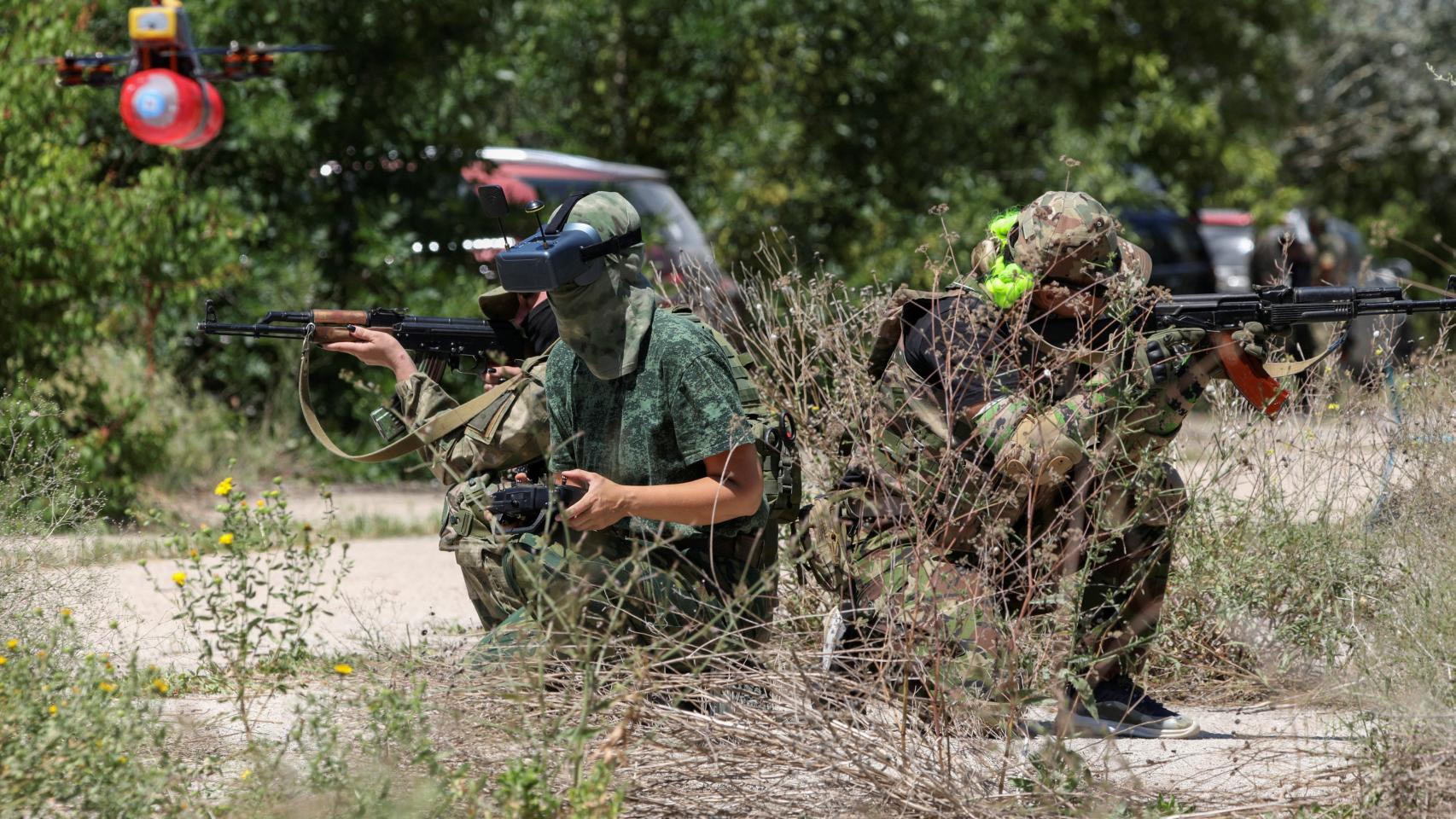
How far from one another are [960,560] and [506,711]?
1.33 metres

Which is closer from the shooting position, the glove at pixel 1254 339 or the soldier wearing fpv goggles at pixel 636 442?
the soldier wearing fpv goggles at pixel 636 442

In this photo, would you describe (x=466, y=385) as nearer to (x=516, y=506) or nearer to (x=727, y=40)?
(x=727, y=40)

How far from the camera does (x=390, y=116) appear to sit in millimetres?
9266

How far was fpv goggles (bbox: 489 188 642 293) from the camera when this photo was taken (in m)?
3.47

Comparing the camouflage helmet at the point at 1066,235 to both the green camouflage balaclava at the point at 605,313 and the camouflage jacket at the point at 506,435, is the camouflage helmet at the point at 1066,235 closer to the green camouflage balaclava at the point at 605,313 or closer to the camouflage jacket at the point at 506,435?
the green camouflage balaclava at the point at 605,313

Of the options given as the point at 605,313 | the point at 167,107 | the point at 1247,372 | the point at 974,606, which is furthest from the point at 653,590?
the point at 167,107

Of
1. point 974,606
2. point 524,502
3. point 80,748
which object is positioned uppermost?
point 524,502

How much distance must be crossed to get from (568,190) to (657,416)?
22.8 ft

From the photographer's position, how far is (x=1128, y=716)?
399 centimetres

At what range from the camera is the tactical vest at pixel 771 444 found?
3732 millimetres

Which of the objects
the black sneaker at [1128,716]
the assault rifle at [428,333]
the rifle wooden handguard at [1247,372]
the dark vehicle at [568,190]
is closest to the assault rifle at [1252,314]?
the rifle wooden handguard at [1247,372]

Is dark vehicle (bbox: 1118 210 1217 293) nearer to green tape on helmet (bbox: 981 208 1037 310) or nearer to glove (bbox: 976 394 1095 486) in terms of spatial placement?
green tape on helmet (bbox: 981 208 1037 310)

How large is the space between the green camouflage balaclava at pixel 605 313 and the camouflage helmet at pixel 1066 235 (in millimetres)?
969

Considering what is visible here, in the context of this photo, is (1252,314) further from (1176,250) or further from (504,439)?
(1176,250)
